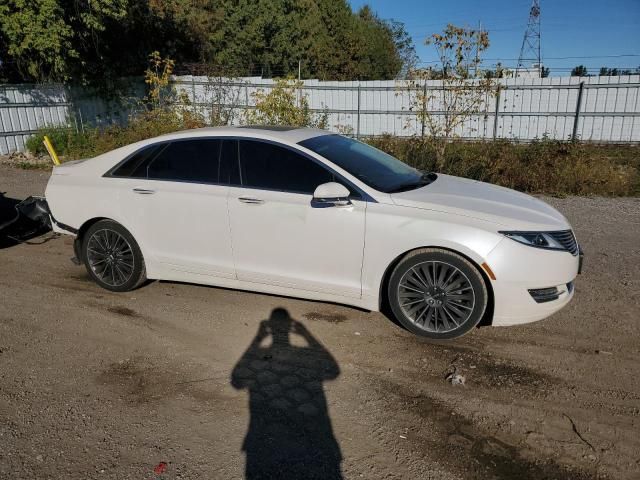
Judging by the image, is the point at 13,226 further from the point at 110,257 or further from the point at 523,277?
the point at 523,277

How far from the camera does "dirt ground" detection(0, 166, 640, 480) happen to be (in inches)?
109

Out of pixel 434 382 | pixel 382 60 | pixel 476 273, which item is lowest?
pixel 434 382

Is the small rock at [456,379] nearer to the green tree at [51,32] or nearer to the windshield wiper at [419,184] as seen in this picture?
the windshield wiper at [419,184]

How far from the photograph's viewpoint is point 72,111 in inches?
676

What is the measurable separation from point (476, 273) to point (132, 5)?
1831 cm

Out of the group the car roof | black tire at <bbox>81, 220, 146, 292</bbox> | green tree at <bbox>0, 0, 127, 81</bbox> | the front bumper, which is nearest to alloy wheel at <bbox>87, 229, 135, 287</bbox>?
black tire at <bbox>81, 220, 146, 292</bbox>

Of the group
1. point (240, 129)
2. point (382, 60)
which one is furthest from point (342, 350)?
point (382, 60)

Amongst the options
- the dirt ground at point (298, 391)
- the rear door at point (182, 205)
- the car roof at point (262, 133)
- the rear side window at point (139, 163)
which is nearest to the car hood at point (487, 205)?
the dirt ground at point (298, 391)

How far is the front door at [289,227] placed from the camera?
4160 millimetres

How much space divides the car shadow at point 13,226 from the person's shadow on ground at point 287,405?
4218 millimetres

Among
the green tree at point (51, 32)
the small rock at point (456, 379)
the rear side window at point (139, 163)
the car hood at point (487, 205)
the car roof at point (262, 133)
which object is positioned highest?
the green tree at point (51, 32)

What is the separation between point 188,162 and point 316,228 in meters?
1.50

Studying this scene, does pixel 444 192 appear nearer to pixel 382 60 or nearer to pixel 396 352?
pixel 396 352

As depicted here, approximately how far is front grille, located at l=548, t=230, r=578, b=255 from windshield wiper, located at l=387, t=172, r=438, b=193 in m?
1.19
